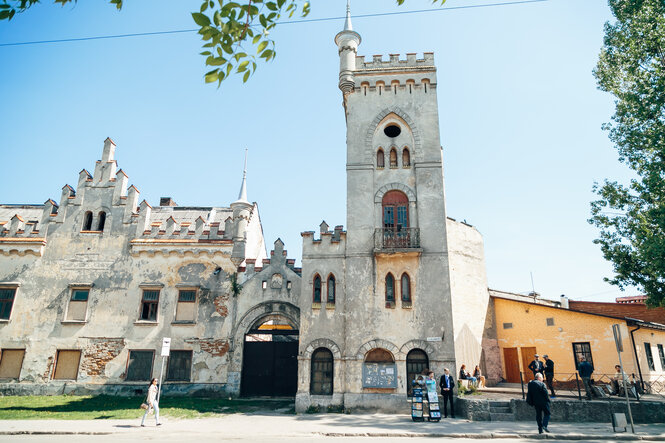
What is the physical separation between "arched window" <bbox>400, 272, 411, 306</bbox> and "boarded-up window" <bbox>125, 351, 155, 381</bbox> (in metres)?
13.7

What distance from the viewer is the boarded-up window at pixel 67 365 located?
859 inches

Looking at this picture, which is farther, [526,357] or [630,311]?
[630,311]

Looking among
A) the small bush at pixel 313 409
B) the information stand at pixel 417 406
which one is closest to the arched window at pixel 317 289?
the small bush at pixel 313 409

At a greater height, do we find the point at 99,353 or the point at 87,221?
the point at 87,221

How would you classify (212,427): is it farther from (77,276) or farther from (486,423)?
Result: (77,276)

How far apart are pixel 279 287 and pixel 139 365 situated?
8.44 metres

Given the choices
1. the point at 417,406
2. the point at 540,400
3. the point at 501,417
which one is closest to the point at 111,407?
the point at 417,406

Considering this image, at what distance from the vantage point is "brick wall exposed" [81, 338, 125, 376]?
21.8 meters

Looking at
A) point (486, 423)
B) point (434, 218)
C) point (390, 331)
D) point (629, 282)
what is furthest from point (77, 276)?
point (629, 282)

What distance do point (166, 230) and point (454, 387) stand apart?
17.5 meters

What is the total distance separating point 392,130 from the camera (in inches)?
880

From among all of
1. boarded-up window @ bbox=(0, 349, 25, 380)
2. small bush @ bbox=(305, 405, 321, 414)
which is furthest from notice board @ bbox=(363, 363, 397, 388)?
boarded-up window @ bbox=(0, 349, 25, 380)

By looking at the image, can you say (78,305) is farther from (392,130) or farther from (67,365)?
(392,130)

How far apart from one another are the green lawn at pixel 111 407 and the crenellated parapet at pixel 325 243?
7.28 metres
